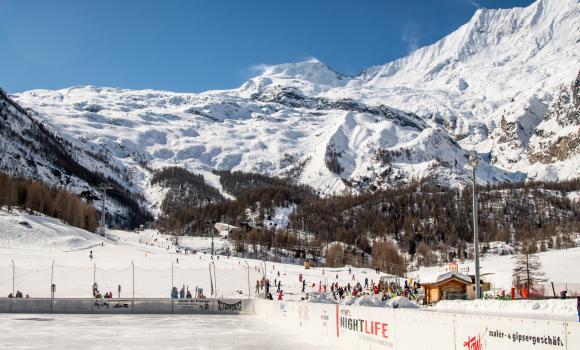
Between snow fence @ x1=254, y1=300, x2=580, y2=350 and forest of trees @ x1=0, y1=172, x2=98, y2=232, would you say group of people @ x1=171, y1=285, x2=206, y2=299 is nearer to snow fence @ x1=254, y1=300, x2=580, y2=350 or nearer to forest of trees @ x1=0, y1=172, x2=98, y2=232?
snow fence @ x1=254, y1=300, x2=580, y2=350

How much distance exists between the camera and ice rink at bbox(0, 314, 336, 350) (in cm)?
2392

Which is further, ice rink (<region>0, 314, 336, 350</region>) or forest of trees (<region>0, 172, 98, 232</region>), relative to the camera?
forest of trees (<region>0, 172, 98, 232</region>)

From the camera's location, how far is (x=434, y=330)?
49.3ft

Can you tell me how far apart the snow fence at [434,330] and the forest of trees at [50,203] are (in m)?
132

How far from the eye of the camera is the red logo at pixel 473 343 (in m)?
13.0

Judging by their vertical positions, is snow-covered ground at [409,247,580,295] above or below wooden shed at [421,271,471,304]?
below

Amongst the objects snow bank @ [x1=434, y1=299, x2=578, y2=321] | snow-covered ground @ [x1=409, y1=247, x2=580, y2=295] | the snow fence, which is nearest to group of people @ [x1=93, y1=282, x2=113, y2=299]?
the snow fence

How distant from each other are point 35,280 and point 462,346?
174 ft

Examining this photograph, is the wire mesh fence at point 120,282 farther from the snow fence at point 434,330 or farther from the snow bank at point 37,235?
the snow fence at point 434,330

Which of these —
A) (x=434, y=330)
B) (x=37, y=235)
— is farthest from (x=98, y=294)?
(x=37, y=235)

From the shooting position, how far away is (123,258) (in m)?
87.8

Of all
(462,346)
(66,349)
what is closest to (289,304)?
(66,349)

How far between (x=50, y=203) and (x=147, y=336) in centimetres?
13585

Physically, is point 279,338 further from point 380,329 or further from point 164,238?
point 164,238
